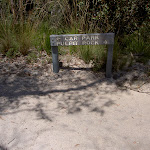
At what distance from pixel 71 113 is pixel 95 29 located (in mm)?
2062

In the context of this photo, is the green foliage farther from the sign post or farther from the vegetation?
the sign post

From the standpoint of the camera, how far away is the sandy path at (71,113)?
2.01 meters

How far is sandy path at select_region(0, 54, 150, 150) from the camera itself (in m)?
2.01

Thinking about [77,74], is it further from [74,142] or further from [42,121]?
[74,142]

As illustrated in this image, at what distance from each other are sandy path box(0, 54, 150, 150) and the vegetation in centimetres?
62

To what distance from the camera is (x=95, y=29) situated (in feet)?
12.8

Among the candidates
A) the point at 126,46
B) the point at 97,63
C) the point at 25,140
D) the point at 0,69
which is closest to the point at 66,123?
the point at 25,140

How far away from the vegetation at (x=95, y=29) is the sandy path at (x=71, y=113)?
615mm

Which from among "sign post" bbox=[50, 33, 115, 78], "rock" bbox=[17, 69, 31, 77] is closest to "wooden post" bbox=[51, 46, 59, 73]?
"sign post" bbox=[50, 33, 115, 78]

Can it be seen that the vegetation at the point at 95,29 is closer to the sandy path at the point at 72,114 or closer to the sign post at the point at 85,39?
the sign post at the point at 85,39

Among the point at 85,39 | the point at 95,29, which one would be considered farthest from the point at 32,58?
the point at 95,29

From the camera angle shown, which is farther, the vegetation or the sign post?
the vegetation

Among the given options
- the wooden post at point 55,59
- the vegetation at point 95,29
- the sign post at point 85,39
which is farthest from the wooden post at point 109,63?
the wooden post at point 55,59

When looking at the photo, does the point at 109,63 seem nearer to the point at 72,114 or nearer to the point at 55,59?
the point at 55,59
